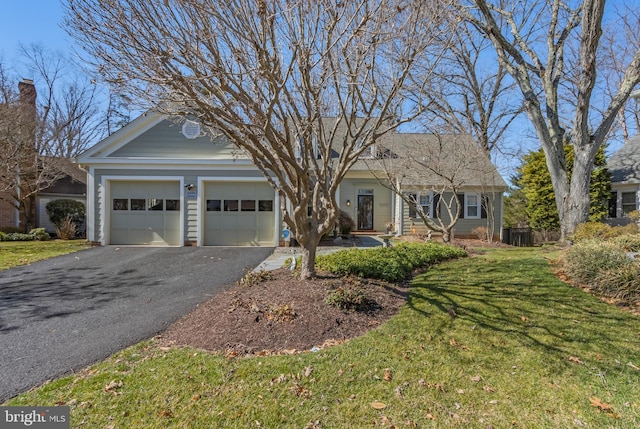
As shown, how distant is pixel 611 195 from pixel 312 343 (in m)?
19.1

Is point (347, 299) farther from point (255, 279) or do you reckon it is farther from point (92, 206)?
point (92, 206)

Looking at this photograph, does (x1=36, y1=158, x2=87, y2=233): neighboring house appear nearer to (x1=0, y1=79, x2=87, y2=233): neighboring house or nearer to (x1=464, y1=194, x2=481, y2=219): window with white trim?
(x1=0, y1=79, x2=87, y2=233): neighboring house

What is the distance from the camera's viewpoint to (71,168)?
21.5 meters

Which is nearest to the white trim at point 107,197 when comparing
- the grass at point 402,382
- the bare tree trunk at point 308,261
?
the bare tree trunk at point 308,261

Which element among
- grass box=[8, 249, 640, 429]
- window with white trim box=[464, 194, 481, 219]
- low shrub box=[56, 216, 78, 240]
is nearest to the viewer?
grass box=[8, 249, 640, 429]

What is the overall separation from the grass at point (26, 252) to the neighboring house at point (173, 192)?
101 centimetres

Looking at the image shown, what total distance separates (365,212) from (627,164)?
13.4m

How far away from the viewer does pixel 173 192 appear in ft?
40.9

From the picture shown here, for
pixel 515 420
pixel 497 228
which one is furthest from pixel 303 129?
pixel 497 228

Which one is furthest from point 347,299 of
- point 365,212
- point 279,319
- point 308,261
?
point 365,212

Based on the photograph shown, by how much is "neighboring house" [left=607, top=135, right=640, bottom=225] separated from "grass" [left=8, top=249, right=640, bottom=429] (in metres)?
14.9

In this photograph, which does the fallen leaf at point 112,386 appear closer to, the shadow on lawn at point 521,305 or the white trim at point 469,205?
the shadow on lawn at point 521,305

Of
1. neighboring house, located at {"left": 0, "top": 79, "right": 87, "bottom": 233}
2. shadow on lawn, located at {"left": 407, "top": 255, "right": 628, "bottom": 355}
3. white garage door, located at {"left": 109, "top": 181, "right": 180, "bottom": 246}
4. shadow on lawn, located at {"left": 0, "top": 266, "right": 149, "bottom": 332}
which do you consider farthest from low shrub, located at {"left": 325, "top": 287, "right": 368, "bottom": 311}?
neighboring house, located at {"left": 0, "top": 79, "right": 87, "bottom": 233}

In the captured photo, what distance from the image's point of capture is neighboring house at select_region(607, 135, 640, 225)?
15305mm
